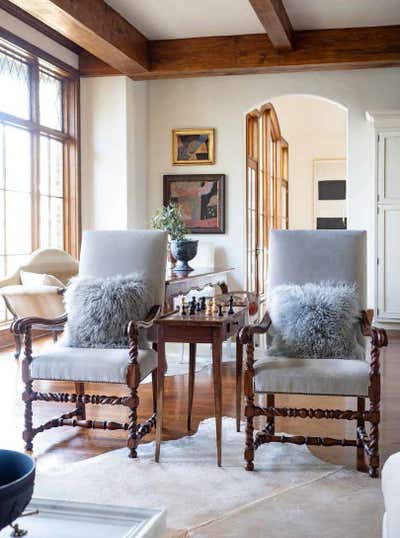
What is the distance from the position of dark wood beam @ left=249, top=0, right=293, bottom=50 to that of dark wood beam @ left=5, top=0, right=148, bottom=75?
1407mm

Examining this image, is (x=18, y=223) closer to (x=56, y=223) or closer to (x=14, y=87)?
(x=56, y=223)

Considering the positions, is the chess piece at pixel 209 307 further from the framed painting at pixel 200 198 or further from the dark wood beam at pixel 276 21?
the framed painting at pixel 200 198

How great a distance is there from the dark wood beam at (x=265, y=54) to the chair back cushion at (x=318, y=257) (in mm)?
4050

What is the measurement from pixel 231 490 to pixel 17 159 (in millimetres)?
4694

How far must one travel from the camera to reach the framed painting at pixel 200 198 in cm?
797

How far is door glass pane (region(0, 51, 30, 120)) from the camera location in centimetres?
615

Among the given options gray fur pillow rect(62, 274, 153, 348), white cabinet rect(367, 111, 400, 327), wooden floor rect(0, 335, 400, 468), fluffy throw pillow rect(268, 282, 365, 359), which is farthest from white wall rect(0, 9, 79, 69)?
fluffy throw pillow rect(268, 282, 365, 359)

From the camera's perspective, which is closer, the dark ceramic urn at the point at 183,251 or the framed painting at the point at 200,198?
the dark ceramic urn at the point at 183,251

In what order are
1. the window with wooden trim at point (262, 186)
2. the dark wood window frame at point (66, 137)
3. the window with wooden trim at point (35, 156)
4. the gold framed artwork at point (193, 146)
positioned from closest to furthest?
the window with wooden trim at point (35, 156), the dark wood window frame at point (66, 137), the gold framed artwork at point (193, 146), the window with wooden trim at point (262, 186)

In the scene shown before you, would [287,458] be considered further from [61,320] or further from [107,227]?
[107,227]

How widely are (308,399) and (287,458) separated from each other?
117 centimetres

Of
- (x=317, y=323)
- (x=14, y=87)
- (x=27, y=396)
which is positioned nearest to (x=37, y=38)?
(x=14, y=87)

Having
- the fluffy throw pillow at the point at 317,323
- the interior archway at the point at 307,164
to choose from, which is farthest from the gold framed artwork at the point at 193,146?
the fluffy throw pillow at the point at 317,323

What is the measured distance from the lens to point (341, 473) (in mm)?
2898
